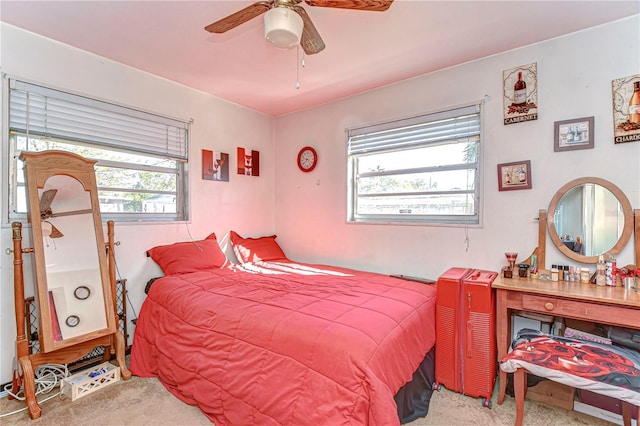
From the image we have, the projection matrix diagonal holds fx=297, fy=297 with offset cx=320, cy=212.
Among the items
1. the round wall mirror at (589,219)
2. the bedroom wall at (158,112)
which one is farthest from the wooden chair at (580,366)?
the bedroom wall at (158,112)

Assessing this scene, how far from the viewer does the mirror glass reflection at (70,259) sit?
2041 millimetres

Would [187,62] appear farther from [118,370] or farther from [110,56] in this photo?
[118,370]

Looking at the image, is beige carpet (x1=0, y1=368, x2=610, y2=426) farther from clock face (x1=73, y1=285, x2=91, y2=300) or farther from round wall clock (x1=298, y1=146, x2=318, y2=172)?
round wall clock (x1=298, y1=146, x2=318, y2=172)

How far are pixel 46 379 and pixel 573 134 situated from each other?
4.17 metres

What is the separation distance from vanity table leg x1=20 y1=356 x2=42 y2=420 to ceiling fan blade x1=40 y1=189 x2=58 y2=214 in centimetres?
98

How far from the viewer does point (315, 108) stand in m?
3.57

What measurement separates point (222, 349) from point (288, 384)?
537 mm

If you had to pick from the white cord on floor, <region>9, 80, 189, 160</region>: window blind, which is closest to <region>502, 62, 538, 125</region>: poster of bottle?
<region>9, 80, 189, 160</region>: window blind

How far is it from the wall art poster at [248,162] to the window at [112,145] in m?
0.67

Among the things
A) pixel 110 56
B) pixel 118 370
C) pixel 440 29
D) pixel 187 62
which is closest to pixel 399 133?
pixel 440 29

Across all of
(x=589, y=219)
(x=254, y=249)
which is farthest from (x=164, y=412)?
(x=589, y=219)

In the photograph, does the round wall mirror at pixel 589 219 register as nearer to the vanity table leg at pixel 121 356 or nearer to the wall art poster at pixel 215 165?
the wall art poster at pixel 215 165

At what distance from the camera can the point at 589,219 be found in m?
2.08

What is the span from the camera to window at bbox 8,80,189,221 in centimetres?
213
